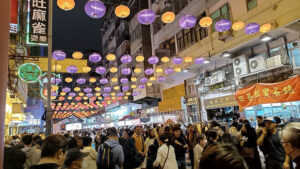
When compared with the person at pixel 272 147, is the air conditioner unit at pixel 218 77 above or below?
above

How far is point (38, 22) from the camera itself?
900 cm

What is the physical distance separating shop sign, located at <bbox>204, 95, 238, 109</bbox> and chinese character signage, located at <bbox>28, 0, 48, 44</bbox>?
11.7 meters

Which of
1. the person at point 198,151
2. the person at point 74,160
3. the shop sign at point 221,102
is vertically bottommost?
the person at point 198,151

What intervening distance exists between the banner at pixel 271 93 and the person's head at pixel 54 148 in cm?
944

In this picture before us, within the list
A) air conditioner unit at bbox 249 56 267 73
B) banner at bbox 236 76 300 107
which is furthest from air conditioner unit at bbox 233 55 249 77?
banner at bbox 236 76 300 107

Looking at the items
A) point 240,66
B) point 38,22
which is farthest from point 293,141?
point 240,66

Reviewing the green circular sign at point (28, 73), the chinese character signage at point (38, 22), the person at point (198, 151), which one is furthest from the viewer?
the green circular sign at point (28, 73)

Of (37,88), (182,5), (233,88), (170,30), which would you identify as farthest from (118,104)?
(233,88)

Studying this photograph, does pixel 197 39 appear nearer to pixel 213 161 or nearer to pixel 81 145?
pixel 81 145

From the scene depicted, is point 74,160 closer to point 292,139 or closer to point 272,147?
point 292,139

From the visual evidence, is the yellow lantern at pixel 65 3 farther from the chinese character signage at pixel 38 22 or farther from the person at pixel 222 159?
the person at pixel 222 159

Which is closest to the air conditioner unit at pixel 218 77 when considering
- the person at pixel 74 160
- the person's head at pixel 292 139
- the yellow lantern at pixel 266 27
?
the yellow lantern at pixel 266 27

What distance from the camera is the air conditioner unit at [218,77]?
15.6 meters

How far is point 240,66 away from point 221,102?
301 cm
